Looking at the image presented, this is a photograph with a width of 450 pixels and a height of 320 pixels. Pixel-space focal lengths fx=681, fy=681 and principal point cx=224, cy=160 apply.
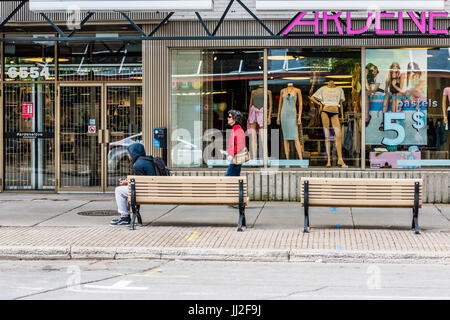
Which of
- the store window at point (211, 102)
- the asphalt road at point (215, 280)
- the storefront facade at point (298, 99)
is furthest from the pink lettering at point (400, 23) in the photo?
the asphalt road at point (215, 280)

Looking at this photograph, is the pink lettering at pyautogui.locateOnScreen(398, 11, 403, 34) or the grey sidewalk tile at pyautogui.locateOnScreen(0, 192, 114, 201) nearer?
the pink lettering at pyautogui.locateOnScreen(398, 11, 403, 34)

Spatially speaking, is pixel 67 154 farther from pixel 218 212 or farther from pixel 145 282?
pixel 145 282

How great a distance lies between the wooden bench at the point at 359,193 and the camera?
33.7 ft

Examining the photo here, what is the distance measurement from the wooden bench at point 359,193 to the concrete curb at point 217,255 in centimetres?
165

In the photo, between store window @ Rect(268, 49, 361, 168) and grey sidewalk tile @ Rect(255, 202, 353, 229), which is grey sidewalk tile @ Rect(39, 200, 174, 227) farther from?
store window @ Rect(268, 49, 361, 168)

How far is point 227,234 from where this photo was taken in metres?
10.0

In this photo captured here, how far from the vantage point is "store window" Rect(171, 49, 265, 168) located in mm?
14367

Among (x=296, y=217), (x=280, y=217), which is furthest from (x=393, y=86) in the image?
(x=280, y=217)

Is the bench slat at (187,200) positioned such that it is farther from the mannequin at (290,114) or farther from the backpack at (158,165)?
the mannequin at (290,114)

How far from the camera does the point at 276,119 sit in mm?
14438

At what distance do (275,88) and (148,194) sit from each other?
188 inches

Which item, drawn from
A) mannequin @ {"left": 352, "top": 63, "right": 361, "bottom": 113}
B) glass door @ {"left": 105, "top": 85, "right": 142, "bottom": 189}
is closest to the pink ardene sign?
glass door @ {"left": 105, "top": 85, "right": 142, "bottom": 189}

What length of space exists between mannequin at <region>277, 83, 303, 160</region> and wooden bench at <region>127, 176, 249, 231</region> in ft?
13.5

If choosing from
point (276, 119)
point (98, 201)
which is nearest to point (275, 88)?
point (276, 119)
